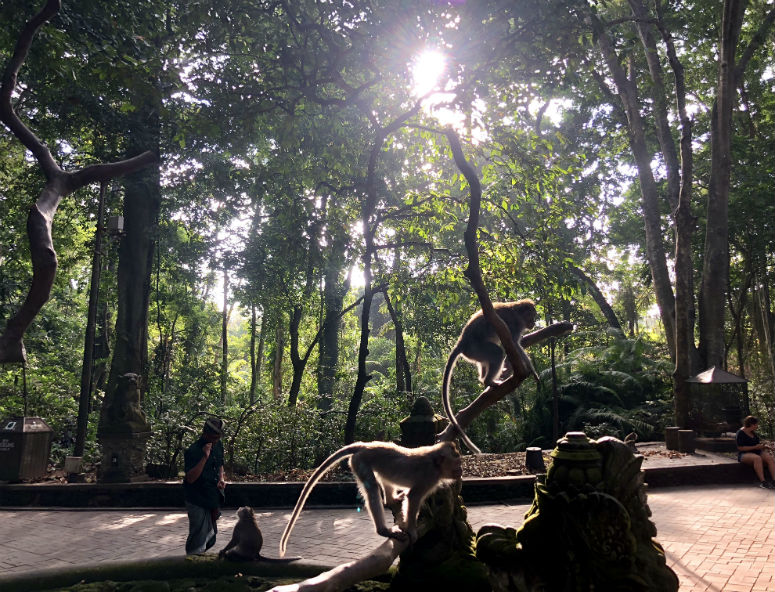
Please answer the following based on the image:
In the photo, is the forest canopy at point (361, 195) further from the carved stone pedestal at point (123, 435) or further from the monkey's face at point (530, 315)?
the monkey's face at point (530, 315)

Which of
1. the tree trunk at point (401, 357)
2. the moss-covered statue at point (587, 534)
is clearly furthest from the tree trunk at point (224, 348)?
the moss-covered statue at point (587, 534)

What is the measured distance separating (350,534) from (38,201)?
20.8 feet

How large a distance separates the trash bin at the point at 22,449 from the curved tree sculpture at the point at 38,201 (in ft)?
32.8

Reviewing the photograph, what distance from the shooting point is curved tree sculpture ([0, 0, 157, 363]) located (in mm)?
2625

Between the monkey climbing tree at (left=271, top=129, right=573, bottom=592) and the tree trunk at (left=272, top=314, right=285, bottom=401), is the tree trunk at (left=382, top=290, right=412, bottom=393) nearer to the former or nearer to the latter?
the monkey climbing tree at (left=271, top=129, right=573, bottom=592)

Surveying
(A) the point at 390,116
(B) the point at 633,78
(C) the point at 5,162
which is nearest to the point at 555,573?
(A) the point at 390,116

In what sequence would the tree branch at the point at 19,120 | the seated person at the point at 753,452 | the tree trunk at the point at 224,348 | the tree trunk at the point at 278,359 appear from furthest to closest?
1. the tree trunk at the point at 278,359
2. the tree trunk at the point at 224,348
3. the seated person at the point at 753,452
4. the tree branch at the point at 19,120

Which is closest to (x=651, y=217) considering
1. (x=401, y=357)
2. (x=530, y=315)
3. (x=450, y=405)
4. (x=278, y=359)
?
(x=401, y=357)

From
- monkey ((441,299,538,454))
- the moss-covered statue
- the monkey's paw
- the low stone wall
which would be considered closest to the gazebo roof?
the low stone wall

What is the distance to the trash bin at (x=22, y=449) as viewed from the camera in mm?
10711

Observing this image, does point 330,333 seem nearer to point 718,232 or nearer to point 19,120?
point 718,232

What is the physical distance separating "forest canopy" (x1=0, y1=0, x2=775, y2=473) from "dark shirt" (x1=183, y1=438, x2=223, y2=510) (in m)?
3.16

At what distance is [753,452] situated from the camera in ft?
33.6

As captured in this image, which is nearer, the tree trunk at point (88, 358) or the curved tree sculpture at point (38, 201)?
the curved tree sculpture at point (38, 201)
